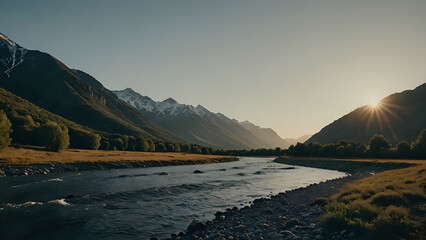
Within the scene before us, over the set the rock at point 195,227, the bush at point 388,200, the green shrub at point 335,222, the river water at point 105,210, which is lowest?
the river water at point 105,210

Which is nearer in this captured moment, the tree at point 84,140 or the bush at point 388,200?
the bush at point 388,200

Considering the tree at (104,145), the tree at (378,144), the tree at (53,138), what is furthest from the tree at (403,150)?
the tree at (104,145)

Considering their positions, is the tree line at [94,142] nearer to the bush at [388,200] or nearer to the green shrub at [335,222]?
the green shrub at [335,222]

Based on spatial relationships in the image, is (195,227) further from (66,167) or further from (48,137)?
(48,137)

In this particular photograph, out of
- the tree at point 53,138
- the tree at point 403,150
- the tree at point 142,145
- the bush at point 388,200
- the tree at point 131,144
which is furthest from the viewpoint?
the tree at point 142,145

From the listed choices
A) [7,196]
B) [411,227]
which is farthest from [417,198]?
[7,196]

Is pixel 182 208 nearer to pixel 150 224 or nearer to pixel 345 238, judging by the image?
pixel 150 224

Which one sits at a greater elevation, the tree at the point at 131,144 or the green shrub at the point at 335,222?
the green shrub at the point at 335,222

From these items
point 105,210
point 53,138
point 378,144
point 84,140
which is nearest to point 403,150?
point 378,144

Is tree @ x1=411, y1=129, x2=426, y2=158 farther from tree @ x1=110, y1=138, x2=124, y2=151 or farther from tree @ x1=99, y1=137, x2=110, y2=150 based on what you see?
tree @ x1=110, y1=138, x2=124, y2=151

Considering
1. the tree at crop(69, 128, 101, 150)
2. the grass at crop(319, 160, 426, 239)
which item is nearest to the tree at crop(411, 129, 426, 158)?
the grass at crop(319, 160, 426, 239)

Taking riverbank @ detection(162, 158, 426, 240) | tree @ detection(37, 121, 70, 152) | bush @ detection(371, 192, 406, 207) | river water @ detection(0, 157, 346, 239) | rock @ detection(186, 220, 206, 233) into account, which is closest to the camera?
riverbank @ detection(162, 158, 426, 240)

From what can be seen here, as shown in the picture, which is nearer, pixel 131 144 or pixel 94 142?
pixel 94 142

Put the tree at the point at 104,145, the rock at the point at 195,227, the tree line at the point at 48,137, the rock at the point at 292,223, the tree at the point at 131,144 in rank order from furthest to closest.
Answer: the tree at the point at 131,144 → the tree at the point at 104,145 → the tree line at the point at 48,137 → the rock at the point at 195,227 → the rock at the point at 292,223
